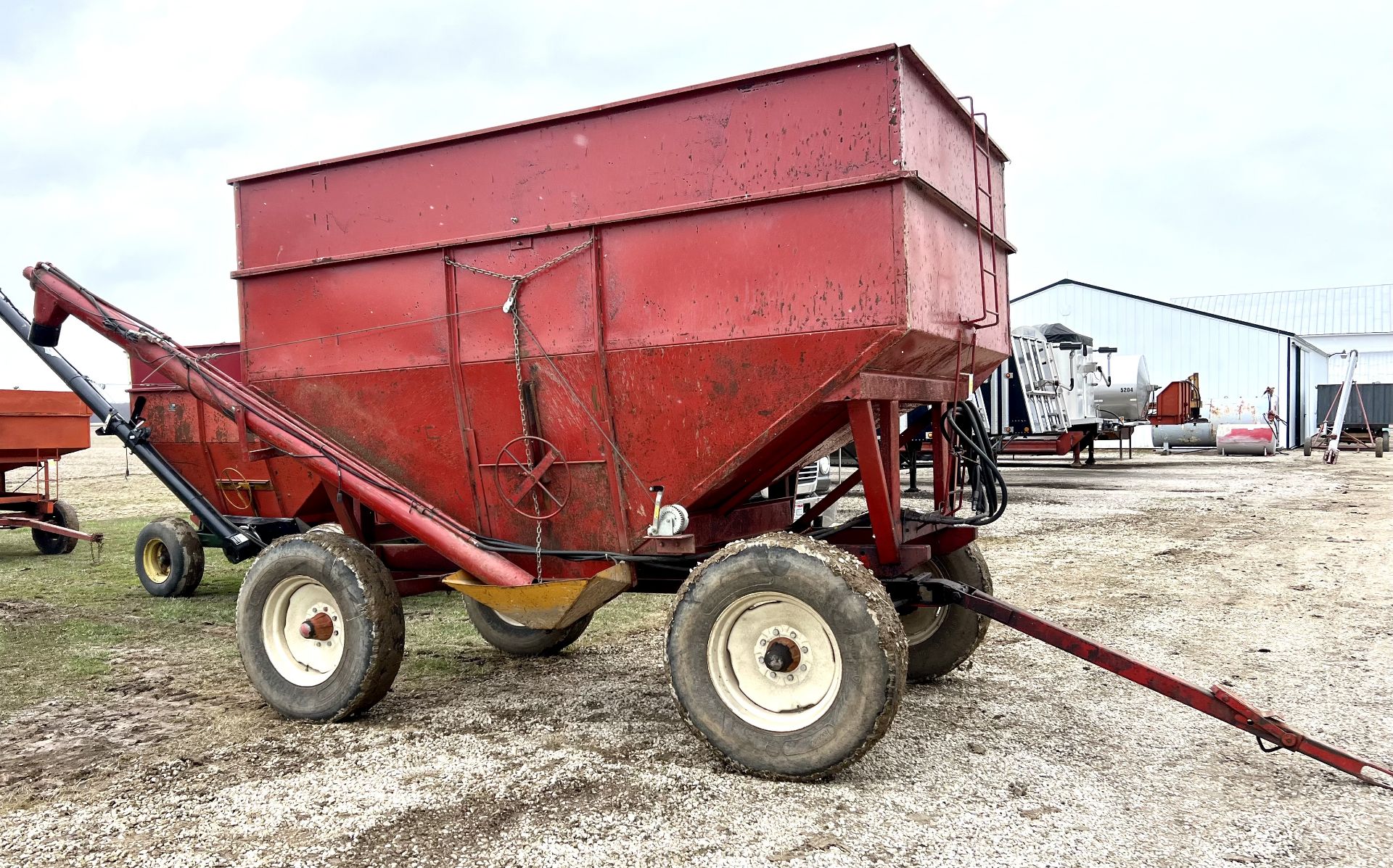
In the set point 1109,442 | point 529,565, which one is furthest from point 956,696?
point 1109,442

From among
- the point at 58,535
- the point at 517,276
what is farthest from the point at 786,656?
the point at 58,535

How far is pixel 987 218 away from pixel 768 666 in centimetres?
263

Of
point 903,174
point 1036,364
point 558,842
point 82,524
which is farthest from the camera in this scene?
point 1036,364

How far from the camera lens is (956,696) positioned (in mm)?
4816

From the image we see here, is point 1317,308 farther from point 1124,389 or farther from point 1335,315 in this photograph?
point 1124,389

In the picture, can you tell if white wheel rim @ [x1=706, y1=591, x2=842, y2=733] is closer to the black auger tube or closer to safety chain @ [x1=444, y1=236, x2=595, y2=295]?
safety chain @ [x1=444, y1=236, x2=595, y2=295]

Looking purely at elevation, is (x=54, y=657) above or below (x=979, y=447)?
below

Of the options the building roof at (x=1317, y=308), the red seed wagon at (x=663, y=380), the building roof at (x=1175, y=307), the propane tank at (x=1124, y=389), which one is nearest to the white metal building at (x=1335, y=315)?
the building roof at (x=1317, y=308)

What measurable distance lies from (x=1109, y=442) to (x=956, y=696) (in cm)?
3587

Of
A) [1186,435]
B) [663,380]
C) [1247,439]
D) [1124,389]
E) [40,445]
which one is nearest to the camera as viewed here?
[663,380]

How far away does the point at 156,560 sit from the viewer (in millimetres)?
8227

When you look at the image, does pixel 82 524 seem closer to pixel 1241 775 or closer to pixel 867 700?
pixel 867 700

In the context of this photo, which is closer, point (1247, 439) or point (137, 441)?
point (137, 441)

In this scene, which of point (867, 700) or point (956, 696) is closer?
point (867, 700)
